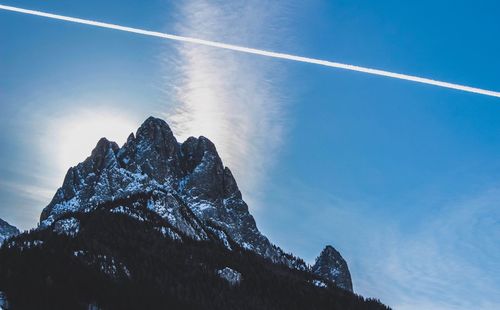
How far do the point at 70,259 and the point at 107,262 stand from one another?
1358 centimetres

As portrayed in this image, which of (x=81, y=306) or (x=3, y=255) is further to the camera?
(x=3, y=255)

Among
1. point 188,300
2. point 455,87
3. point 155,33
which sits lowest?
point 455,87

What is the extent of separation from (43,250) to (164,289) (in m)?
42.5

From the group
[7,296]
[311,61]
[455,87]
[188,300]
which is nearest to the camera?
[455,87]

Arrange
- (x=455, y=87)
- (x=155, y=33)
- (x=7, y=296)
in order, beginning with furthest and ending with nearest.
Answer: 1. (x=7, y=296)
2. (x=155, y=33)
3. (x=455, y=87)

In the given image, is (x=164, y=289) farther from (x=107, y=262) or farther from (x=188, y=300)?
(x=107, y=262)

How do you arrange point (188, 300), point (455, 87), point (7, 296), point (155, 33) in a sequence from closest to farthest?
point (455, 87), point (155, 33), point (7, 296), point (188, 300)

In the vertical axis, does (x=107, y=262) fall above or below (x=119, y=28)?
above


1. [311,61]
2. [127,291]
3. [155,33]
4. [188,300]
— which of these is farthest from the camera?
[188,300]

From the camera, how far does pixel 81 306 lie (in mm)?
169125

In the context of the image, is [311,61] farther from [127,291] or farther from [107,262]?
[107,262]

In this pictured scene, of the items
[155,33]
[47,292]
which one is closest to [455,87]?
Answer: [155,33]

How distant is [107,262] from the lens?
194875mm

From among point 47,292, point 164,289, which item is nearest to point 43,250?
point 47,292
